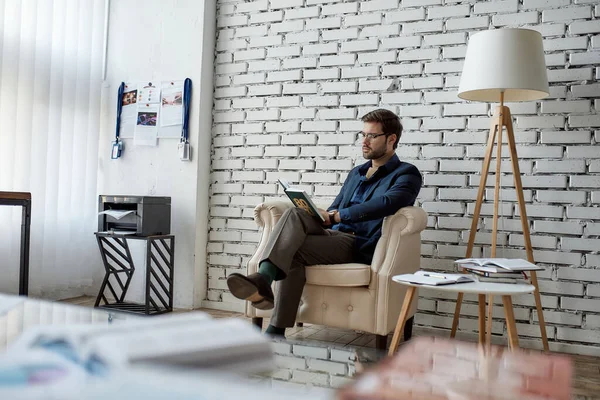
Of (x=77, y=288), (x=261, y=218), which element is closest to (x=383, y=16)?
(x=261, y=218)

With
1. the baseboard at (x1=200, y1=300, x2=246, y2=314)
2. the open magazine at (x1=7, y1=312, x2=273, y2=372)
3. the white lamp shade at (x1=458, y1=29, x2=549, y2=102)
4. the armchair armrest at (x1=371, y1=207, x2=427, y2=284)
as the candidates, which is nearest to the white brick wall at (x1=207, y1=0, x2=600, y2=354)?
the baseboard at (x1=200, y1=300, x2=246, y2=314)

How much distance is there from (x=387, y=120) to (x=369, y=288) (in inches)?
37.3

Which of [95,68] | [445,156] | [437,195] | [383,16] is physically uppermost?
[383,16]

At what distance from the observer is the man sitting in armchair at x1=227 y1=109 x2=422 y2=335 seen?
2602mm

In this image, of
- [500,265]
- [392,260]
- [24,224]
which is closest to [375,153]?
[392,260]

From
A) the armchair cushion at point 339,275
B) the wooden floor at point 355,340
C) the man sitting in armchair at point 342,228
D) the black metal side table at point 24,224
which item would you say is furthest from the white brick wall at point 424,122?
the black metal side table at point 24,224

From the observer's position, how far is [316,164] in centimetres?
350

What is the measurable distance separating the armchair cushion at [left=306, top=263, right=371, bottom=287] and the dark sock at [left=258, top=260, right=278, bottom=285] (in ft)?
0.72

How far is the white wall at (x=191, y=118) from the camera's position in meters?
3.71

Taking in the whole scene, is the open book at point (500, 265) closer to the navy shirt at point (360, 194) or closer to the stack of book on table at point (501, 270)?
the stack of book on table at point (501, 270)

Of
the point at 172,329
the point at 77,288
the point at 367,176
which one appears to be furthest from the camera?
the point at 77,288

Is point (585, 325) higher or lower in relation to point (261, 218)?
lower

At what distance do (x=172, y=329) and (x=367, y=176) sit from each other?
8.19 ft

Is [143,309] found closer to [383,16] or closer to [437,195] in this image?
[437,195]
